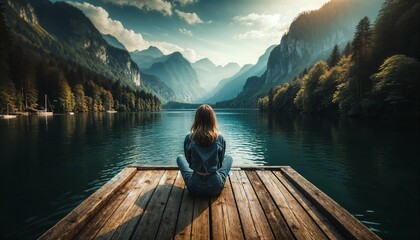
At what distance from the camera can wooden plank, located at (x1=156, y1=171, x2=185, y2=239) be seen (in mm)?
4447

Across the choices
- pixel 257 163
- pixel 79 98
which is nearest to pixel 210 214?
pixel 257 163

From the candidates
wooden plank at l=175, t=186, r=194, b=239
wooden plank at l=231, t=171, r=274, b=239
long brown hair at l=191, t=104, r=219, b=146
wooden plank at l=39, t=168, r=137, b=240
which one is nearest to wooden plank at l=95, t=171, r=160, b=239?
wooden plank at l=39, t=168, r=137, b=240

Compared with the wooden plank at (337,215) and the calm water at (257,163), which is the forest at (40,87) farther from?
the wooden plank at (337,215)

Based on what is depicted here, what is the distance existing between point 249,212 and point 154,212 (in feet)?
7.19

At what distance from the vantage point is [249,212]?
213 inches

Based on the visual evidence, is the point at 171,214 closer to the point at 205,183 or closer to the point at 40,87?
the point at 205,183

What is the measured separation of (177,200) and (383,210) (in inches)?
353

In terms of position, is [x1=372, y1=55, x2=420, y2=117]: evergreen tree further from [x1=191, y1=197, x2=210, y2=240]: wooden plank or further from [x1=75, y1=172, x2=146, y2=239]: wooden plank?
[x1=75, y1=172, x2=146, y2=239]: wooden plank

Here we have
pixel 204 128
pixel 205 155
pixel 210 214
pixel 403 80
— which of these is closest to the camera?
pixel 210 214

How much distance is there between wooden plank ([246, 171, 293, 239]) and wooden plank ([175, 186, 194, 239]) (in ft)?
Result: 5.51

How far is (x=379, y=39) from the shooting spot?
185 feet

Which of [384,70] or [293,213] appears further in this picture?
[384,70]

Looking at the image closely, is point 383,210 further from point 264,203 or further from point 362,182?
point 264,203

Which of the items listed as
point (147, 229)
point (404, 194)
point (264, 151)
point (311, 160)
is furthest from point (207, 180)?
point (264, 151)
